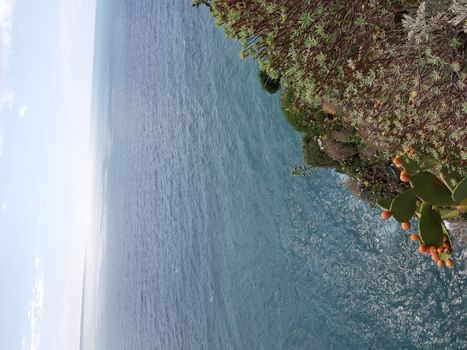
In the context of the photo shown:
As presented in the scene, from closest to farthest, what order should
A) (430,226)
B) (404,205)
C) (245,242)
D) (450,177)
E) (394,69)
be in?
(394,69) < (450,177) < (430,226) < (404,205) < (245,242)

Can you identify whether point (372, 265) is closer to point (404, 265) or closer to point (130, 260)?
point (404, 265)

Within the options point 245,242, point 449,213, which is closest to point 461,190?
point 449,213

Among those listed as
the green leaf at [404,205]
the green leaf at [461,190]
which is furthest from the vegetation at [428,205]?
the green leaf at [461,190]

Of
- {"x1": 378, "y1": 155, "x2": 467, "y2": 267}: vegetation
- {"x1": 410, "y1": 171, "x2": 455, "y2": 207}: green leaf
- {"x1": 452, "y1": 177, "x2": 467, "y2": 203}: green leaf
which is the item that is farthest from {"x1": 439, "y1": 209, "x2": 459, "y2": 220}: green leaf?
{"x1": 452, "y1": 177, "x2": 467, "y2": 203}: green leaf

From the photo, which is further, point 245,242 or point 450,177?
point 245,242

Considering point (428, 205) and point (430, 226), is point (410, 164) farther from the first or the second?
point (430, 226)

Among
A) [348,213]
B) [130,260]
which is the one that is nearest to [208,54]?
[348,213]

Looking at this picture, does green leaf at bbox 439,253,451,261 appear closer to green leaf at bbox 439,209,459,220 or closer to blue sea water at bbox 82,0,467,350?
green leaf at bbox 439,209,459,220
